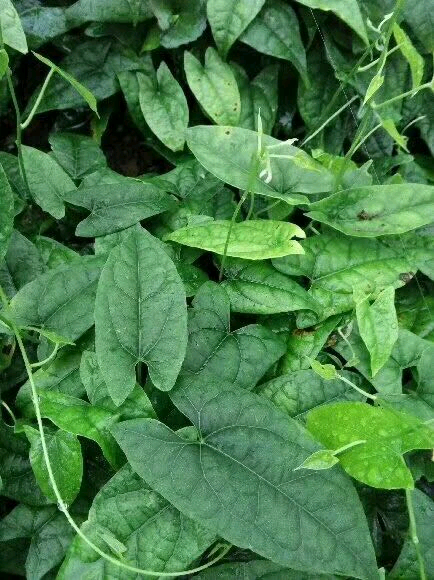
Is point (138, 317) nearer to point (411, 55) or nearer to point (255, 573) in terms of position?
point (255, 573)

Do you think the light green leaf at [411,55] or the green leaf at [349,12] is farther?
the green leaf at [349,12]

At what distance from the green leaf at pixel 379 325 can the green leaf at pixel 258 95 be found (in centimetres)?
48

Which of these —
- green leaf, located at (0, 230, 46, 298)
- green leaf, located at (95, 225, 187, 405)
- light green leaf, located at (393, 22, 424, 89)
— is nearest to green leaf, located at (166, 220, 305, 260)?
green leaf, located at (95, 225, 187, 405)

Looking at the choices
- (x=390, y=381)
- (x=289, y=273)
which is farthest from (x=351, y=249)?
(x=390, y=381)

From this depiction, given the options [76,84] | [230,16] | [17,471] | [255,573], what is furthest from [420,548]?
[230,16]

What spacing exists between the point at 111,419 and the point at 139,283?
199mm

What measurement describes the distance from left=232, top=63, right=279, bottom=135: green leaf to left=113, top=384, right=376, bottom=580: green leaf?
642mm

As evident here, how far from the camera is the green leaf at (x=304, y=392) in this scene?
A: 1063mm

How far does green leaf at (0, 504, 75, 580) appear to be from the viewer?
3.41 ft

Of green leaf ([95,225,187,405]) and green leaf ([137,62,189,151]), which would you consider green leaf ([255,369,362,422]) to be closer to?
green leaf ([95,225,187,405])

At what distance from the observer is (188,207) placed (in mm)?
1276

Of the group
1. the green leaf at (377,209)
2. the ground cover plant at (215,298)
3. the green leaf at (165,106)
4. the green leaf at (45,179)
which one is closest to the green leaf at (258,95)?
the ground cover plant at (215,298)

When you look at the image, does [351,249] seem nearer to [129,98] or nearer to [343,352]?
[343,352]

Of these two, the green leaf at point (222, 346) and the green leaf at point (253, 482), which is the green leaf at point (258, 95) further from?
the green leaf at point (253, 482)
